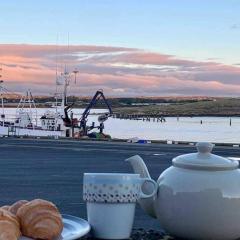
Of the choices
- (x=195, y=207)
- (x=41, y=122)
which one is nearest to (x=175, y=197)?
(x=195, y=207)

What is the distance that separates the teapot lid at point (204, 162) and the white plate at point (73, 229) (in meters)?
0.88

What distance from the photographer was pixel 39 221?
484 cm

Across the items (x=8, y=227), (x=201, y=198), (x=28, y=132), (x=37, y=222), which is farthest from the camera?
(x=28, y=132)

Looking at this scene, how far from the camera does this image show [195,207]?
531 centimetres

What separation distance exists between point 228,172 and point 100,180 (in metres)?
0.97

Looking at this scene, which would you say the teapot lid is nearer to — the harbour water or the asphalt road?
the asphalt road

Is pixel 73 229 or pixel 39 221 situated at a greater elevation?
pixel 39 221

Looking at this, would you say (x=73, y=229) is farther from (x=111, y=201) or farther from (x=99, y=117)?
(x=99, y=117)

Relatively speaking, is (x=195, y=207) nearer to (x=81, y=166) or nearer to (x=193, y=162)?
(x=193, y=162)

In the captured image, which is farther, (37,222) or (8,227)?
(37,222)

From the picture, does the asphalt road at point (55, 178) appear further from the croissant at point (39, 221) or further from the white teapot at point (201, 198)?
the croissant at point (39, 221)

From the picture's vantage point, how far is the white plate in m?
4.90

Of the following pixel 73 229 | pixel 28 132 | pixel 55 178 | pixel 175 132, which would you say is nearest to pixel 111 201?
pixel 73 229

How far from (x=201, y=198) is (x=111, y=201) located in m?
0.67
